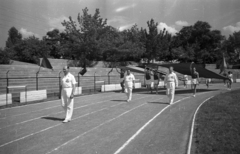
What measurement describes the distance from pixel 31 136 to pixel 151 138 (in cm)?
363

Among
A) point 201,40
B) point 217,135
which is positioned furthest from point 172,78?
point 201,40

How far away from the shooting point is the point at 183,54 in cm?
5750

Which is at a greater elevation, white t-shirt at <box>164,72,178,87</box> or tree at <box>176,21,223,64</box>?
tree at <box>176,21,223,64</box>

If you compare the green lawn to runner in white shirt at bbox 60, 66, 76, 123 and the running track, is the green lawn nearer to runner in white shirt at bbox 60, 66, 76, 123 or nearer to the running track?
the running track

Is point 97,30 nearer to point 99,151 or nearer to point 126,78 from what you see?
point 126,78

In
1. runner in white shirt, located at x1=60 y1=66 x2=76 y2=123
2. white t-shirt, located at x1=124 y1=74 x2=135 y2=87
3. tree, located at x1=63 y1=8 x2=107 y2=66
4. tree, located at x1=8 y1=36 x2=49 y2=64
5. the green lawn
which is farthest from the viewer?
tree, located at x1=8 y1=36 x2=49 y2=64

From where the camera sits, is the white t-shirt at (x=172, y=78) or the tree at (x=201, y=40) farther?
the tree at (x=201, y=40)

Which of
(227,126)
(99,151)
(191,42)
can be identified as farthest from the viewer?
(191,42)

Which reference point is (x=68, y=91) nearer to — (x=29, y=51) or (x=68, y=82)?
(x=68, y=82)

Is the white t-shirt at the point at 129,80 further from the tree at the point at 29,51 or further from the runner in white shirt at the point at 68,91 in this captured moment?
the tree at the point at 29,51

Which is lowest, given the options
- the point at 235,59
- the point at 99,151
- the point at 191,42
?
the point at 99,151

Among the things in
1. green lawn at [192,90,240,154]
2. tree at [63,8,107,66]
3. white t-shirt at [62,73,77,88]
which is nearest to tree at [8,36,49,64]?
tree at [63,8,107,66]

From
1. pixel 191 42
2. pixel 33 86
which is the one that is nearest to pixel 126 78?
pixel 33 86

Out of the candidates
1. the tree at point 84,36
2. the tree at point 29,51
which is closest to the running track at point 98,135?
the tree at point 84,36
